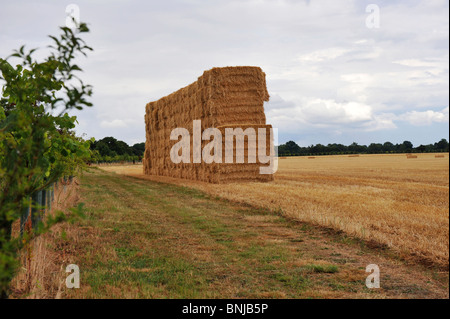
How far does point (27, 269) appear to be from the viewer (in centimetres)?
509

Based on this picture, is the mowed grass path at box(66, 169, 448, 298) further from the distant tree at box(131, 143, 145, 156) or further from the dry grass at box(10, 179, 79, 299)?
the distant tree at box(131, 143, 145, 156)

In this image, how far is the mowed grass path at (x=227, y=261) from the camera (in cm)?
511

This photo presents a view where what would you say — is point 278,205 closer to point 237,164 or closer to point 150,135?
point 237,164

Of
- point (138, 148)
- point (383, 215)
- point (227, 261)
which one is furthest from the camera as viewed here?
point (138, 148)

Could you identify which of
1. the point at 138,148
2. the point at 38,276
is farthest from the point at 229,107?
the point at 138,148

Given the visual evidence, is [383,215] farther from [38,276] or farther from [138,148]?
→ [138,148]

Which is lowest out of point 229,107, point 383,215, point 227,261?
point 227,261

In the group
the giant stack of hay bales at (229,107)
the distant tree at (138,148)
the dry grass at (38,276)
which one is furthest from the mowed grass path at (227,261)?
the distant tree at (138,148)

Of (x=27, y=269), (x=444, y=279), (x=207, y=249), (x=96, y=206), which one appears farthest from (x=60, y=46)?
(x=96, y=206)

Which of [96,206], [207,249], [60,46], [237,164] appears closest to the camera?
[60,46]

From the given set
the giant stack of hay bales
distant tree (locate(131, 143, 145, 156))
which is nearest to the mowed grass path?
the giant stack of hay bales

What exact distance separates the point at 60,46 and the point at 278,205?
9328mm

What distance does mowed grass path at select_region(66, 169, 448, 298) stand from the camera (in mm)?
5105

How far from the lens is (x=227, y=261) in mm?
6566
